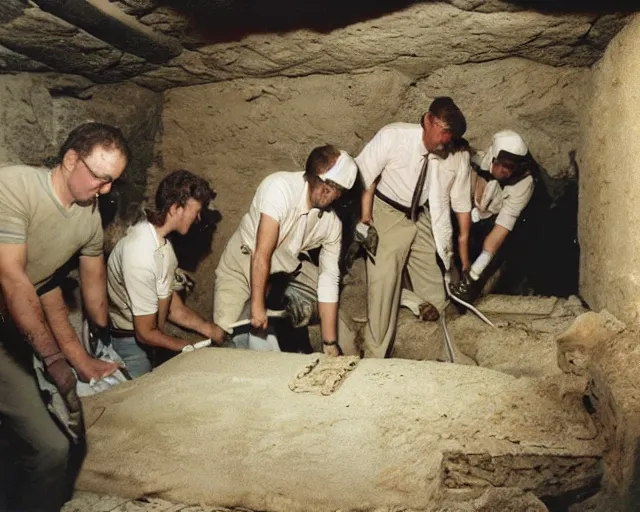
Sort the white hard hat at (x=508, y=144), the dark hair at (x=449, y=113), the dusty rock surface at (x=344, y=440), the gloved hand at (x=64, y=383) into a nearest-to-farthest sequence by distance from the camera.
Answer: the dusty rock surface at (x=344, y=440) → the gloved hand at (x=64, y=383) → the dark hair at (x=449, y=113) → the white hard hat at (x=508, y=144)

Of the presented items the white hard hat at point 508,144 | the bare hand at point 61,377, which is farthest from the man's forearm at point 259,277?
the white hard hat at point 508,144

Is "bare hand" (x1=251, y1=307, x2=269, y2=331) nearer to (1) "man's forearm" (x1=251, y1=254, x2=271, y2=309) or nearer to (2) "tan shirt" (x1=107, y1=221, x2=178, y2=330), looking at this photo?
(1) "man's forearm" (x1=251, y1=254, x2=271, y2=309)

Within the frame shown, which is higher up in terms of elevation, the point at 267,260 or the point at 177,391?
the point at 267,260

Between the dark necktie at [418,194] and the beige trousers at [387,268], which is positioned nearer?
the dark necktie at [418,194]

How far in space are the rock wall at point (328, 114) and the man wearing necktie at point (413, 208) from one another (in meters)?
0.32

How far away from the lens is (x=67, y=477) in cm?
268

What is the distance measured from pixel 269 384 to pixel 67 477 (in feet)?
3.33

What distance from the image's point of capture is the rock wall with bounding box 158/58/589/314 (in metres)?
4.28

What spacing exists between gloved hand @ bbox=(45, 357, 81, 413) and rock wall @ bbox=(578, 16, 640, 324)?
268 cm

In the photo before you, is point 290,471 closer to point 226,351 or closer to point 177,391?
Answer: point 177,391

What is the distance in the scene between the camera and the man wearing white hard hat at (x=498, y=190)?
13.9 feet

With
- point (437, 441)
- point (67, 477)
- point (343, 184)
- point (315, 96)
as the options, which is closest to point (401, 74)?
point (315, 96)

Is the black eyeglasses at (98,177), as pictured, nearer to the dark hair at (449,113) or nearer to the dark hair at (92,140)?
the dark hair at (92,140)

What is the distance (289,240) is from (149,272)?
0.96 meters
